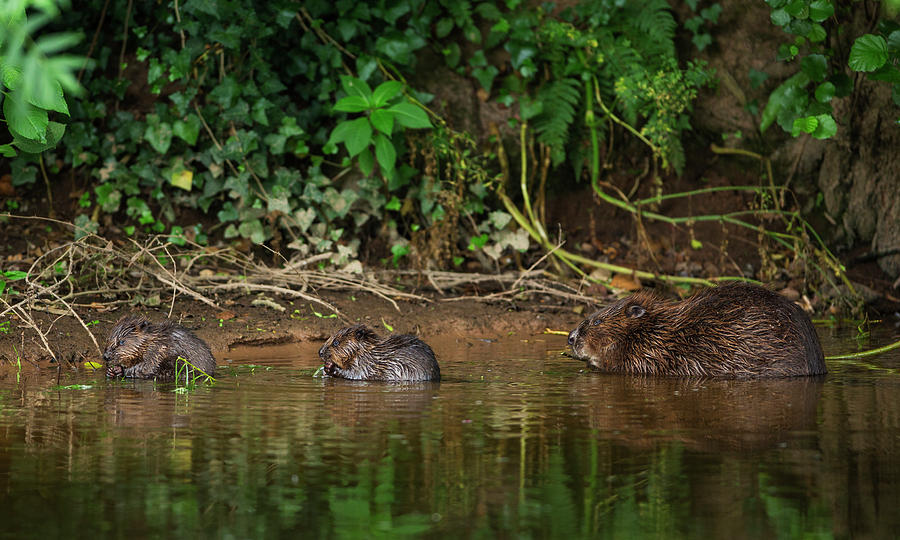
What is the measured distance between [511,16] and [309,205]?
2901mm

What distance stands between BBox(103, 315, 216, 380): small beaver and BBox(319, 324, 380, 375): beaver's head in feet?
2.31

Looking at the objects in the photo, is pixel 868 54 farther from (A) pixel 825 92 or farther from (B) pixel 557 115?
(B) pixel 557 115

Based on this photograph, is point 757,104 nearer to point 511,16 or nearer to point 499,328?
point 511,16

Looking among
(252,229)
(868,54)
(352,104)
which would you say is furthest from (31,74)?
(252,229)

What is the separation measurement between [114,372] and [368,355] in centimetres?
156

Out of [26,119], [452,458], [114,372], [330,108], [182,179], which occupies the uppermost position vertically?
[330,108]

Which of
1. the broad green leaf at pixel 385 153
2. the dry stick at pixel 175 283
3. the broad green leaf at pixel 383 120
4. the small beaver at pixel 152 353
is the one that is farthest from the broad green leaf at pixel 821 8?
the dry stick at pixel 175 283

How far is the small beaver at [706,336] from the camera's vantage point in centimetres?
679

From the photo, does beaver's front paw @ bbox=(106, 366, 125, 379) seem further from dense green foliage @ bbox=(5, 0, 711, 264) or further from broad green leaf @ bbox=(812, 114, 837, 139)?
broad green leaf @ bbox=(812, 114, 837, 139)

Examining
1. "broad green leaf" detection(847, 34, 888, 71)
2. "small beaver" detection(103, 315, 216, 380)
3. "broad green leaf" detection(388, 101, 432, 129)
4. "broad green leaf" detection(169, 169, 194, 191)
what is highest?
"broad green leaf" detection(388, 101, 432, 129)

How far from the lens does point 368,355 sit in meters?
6.80

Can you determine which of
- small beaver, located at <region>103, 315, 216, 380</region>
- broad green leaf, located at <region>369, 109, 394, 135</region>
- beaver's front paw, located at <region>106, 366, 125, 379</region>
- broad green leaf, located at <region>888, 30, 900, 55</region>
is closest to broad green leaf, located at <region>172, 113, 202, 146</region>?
broad green leaf, located at <region>369, 109, 394, 135</region>

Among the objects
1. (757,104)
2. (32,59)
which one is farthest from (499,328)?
(32,59)

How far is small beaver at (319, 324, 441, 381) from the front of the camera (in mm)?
6664
